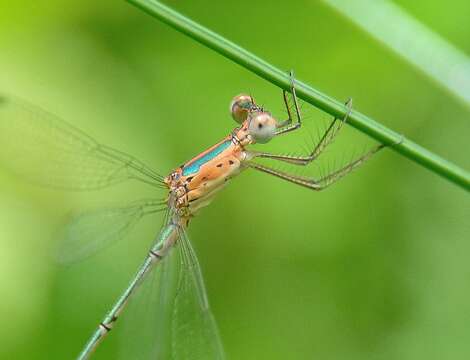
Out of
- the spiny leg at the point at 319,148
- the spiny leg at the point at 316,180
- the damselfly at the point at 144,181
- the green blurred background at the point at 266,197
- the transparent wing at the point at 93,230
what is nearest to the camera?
the spiny leg at the point at 319,148

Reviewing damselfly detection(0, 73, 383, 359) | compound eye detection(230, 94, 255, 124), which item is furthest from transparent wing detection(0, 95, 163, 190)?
compound eye detection(230, 94, 255, 124)

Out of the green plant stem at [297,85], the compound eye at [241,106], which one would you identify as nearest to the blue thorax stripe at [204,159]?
the compound eye at [241,106]

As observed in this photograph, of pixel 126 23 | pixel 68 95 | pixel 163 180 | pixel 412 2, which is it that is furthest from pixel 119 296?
pixel 412 2

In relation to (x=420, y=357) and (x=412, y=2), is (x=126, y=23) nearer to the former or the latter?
(x=412, y=2)

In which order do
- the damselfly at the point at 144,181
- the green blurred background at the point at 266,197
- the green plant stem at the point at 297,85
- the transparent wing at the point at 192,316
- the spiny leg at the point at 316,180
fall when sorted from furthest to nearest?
the green blurred background at the point at 266,197
the transparent wing at the point at 192,316
the damselfly at the point at 144,181
the spiny leg at the point at 316,180
the green plant stem at the point at 297,85

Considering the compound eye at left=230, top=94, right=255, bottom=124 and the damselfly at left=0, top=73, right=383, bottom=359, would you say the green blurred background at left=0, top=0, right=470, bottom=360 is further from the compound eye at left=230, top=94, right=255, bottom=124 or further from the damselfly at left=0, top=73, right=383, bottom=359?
the compound eye at left=230, top=94, right=255, bottom=124

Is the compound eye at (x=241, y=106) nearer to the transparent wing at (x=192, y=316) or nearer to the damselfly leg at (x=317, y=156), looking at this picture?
the damselfly leg at (x=317, y=156)

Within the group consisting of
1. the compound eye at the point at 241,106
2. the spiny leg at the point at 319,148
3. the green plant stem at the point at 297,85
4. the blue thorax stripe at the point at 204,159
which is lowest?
the green plant stem at the point at 297,85
